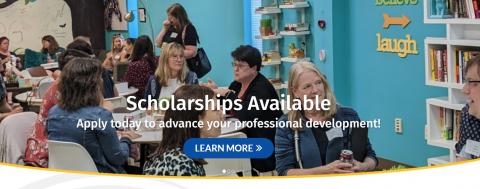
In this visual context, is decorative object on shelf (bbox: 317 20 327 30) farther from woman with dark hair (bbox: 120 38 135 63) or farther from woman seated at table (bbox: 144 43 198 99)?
woman with dark hair (bbox: 120 38 135 63)

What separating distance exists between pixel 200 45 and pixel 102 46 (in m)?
0.21

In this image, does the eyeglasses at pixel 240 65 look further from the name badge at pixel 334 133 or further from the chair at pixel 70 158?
the chair at pixel 70 158

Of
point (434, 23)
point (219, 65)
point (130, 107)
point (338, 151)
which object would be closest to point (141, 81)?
point (130, 107)

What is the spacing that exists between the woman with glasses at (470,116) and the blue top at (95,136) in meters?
0.73

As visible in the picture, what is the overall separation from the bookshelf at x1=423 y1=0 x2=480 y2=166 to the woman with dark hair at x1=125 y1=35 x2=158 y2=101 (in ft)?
1.92

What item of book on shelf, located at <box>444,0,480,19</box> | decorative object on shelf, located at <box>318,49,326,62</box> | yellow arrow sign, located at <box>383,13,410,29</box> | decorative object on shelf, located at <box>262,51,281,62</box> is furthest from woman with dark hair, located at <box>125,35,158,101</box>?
book on shelf, located at <box>444,0,480,19</box>

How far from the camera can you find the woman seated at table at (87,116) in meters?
1.60

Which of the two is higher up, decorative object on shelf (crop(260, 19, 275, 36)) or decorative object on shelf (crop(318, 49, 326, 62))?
decorative object on shelf (crop(260, 19, 275, 36))

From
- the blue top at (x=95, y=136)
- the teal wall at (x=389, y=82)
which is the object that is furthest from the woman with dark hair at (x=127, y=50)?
the teal wall at (x=389, y=82)

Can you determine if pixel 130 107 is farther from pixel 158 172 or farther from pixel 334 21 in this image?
pixel 334 21

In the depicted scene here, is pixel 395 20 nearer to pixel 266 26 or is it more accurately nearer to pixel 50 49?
pixel 266 26

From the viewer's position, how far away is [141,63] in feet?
5.26

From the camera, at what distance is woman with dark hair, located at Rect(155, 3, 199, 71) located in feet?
5.16

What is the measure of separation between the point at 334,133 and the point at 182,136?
12.9 inches
